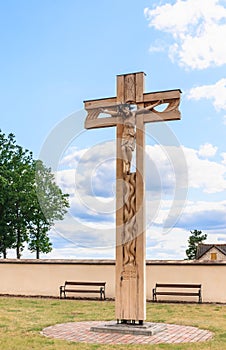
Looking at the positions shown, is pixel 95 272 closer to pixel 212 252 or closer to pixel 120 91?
pixel 120 91

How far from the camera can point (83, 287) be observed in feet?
57.0

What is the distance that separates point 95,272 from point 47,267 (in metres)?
1.80

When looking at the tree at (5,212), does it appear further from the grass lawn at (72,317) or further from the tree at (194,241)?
the tree at (194,241)

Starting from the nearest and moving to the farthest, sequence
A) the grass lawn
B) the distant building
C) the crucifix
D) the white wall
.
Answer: the grass lawn
the crucifix
the white wall
the distant building

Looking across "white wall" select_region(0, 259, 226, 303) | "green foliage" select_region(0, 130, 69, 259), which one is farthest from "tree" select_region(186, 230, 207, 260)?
"white wall" select_region(0, 259, 226, 303)

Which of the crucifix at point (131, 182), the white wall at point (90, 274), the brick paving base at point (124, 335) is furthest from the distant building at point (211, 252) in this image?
the crucifix at point (131, 182)

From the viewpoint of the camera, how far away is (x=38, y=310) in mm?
13391

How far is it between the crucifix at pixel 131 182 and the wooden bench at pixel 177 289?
21.5 ft

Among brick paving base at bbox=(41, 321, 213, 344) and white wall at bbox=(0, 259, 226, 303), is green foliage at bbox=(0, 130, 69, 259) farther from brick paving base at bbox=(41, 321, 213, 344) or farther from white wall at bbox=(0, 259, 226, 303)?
brick paving base at bbox=(41, 321, 213, 344)

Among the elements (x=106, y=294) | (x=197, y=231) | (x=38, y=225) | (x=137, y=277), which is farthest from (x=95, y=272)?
(x=197, y=231)

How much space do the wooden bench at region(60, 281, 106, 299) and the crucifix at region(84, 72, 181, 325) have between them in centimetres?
720

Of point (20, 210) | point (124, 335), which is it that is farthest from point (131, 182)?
point (20, 210)

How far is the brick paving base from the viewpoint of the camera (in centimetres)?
853

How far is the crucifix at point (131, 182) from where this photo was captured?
9320 millimetres
